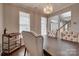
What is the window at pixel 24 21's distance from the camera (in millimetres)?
2205

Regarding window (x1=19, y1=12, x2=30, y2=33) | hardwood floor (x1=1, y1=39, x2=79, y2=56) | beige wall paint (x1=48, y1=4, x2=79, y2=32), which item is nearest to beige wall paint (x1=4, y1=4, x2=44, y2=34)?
window (x1=19, y1=12, x2=30, y2=33)

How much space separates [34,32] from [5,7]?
71 centimetres

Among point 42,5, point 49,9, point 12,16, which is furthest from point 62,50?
point 12,16

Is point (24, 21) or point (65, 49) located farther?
point (24, 21)

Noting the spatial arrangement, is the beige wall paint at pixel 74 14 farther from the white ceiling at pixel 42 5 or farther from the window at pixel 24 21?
the window at pixel 24 21

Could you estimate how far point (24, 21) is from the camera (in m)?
2.24

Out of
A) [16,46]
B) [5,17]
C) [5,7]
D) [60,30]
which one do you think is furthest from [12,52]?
[60,30]

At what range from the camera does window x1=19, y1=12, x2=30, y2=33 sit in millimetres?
2205

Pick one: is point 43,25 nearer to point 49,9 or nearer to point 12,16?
point 49,9

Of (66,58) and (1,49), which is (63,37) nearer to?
(66,58)

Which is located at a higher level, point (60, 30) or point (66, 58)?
point (60, 30)

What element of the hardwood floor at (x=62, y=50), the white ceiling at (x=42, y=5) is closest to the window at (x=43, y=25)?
the white ceiling at (x=42, y=5)

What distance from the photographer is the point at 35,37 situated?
7.18 feet

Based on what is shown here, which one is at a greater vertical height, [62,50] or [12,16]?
[12,16]
